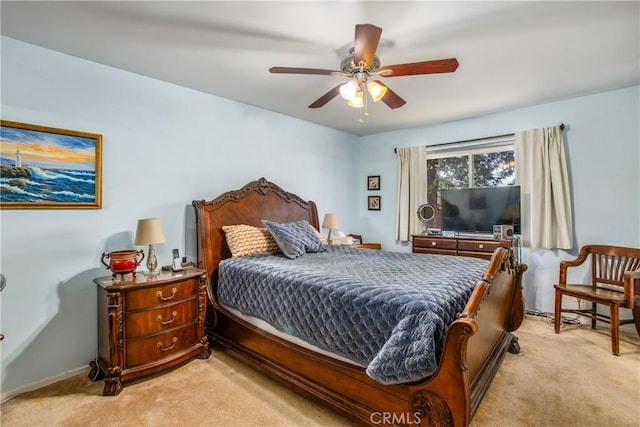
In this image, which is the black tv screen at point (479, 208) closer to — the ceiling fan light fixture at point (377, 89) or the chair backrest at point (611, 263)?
the chair backrest at point (611, 263)

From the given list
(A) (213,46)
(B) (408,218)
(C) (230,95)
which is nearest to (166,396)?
(A) (213,46)

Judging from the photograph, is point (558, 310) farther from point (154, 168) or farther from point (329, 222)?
point (154, 168)

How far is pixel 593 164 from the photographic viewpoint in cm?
348

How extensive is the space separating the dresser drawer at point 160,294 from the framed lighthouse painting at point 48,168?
895 mm

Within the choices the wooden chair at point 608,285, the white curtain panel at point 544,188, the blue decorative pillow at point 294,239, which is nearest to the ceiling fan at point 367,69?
the blue decorative pillow at point 294,239

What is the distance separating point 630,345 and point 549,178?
6.04 feet

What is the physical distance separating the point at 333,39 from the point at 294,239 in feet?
5.97

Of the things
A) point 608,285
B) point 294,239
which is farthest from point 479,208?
point 294,239

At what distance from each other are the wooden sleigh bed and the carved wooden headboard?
0.03ft

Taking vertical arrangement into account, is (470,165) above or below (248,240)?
above

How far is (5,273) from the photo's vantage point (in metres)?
2.20

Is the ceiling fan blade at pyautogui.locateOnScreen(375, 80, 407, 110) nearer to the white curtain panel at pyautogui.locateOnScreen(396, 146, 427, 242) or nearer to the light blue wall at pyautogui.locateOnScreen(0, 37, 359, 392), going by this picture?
the light blue wall at pyautogui.locateOnScreen(0, 37, 359, 392)

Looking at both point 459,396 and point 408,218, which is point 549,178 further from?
point 459,396

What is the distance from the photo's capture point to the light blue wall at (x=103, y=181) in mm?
2258
